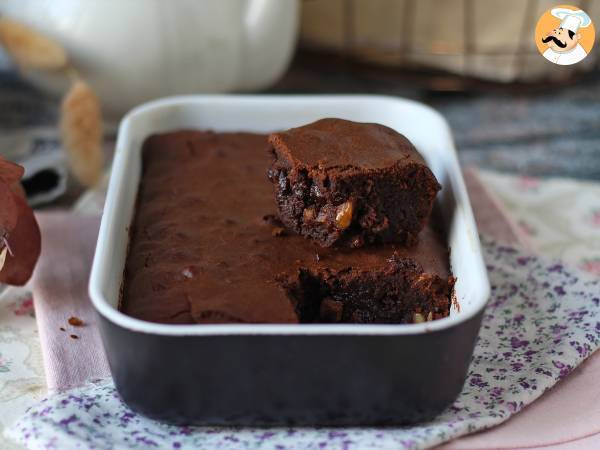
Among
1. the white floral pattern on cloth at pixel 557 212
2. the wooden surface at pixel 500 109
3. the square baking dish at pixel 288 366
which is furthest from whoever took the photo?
the wooden surface at pixel 500 109

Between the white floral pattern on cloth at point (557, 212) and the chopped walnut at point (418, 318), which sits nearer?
the chopped walnut at point (418, 318)

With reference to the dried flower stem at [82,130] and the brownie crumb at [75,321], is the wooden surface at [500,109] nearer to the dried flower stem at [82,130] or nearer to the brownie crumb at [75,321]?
the dried flower stem at [82,130]

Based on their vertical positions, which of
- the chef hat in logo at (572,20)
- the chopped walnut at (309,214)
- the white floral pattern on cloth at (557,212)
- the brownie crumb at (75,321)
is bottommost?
the white floral pattern on cloth at (557,212)

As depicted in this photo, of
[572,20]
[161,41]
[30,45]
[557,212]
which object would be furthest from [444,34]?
[30,45]

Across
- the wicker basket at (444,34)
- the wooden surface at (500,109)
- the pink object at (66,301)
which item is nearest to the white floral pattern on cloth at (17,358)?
the pink object at (66,301)

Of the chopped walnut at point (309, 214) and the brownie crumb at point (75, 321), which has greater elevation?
the chopped walnut at point (309, 214)

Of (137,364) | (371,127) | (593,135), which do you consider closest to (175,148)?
(371,127)

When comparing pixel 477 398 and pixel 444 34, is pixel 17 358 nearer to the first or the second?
pixel 477 398
